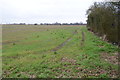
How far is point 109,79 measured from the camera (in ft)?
17.4

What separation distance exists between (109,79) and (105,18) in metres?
11.1

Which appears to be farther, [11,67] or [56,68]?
[11,67]

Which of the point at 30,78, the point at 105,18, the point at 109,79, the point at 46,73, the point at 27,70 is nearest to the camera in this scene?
the point at 109,79

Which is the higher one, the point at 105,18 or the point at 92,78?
the point at 105,18

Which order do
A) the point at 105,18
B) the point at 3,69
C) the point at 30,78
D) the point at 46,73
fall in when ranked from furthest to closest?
the point at 105,18, the point at 3,69, the point at 46,73, the point at 30,78

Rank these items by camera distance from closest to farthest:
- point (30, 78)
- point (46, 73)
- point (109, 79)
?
1. point (109, 79)
2. point (30, 78)
3. point (46, 73)

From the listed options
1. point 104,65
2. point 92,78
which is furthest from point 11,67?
point 104,65

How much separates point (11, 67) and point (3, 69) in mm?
443

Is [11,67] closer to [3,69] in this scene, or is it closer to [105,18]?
[3,69]

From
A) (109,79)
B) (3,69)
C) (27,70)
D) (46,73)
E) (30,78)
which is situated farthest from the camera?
(3,69)

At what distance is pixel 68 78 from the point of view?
18.2 feet

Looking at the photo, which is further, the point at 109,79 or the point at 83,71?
the point at 83,71

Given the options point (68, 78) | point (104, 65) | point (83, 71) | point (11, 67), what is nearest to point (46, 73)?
point (68, 78)

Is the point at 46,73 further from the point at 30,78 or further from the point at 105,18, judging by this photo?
the point at 105,18
